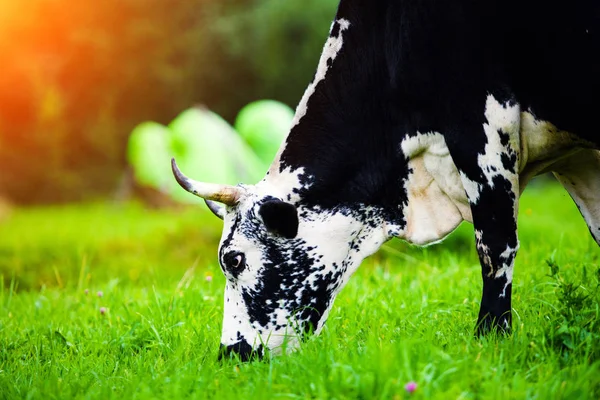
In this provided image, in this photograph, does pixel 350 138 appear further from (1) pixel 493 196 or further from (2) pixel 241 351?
(2) pixel 241 351

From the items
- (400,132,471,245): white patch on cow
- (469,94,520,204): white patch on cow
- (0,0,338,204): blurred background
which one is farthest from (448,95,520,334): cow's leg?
(0,0,338,204): blurred background

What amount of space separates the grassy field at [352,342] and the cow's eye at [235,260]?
0.43 meters

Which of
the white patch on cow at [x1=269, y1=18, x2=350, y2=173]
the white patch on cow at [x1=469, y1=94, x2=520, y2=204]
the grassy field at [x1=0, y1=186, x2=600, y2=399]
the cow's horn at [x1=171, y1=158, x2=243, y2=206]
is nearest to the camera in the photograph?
the grassy field at [x1=0, y1=186, x2=600, y2=399]

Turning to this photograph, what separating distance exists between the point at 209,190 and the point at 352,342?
952 mm

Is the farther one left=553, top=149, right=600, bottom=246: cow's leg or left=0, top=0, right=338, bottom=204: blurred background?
left=0, top=0, right=338, bottom=204: blurred background

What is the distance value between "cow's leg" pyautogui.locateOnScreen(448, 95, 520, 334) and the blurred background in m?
12.7

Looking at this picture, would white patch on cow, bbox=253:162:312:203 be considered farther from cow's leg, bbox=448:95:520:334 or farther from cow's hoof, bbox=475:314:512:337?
cow's hoof, bbox=475:314:512:337

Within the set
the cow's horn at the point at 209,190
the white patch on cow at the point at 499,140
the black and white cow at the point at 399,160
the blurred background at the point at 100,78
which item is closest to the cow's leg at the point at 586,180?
the black and white cow at the point at 399,160

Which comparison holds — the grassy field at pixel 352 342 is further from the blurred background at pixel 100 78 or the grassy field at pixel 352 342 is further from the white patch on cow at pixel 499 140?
the blurred background at pixel 100 78

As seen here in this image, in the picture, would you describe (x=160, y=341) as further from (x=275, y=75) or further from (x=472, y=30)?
(x=275, y=75)

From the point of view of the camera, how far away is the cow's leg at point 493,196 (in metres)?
3.55


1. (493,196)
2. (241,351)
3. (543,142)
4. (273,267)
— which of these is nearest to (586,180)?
(543,142)

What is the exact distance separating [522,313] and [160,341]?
1.77 meters

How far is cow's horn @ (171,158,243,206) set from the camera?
12.5ft
